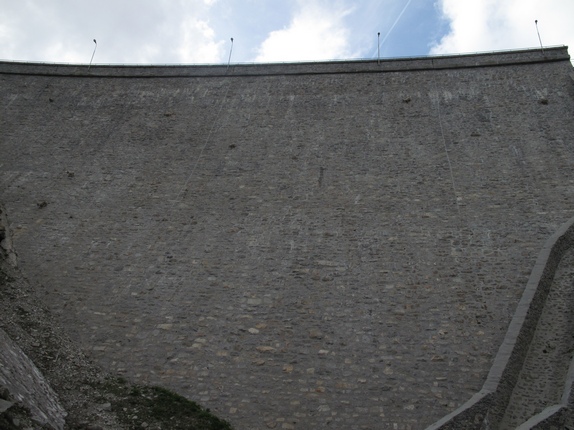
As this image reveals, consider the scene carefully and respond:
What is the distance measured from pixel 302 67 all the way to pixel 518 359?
10.7m

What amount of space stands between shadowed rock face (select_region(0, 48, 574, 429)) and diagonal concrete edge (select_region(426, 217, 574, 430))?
10.1 inches

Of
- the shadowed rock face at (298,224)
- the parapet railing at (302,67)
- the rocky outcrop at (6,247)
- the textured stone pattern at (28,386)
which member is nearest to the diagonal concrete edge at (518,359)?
the shadowed rock face at (298,224)

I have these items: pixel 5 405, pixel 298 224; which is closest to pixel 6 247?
pixel 5 405

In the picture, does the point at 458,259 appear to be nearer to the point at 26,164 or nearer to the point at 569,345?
the point at 569,345

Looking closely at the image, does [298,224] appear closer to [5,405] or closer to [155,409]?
[155,409]

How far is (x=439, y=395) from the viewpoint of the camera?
6.43m

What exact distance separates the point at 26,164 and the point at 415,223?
10.1 m

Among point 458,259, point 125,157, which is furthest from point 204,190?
point 458,259

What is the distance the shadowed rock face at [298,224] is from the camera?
22.9 feet

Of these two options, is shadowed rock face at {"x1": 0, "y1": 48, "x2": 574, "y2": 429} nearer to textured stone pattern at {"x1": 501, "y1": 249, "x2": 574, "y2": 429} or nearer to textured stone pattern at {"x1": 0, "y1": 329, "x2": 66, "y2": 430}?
textured stone pattern at {"x1": 501, "y1": 249, "x2": 574, "y2": 429}

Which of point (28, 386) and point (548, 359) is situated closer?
point (28, 386)

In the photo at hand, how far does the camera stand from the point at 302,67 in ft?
47.3

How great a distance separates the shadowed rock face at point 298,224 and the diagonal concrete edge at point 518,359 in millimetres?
257

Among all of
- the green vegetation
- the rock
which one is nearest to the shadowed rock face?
the green vegetation
